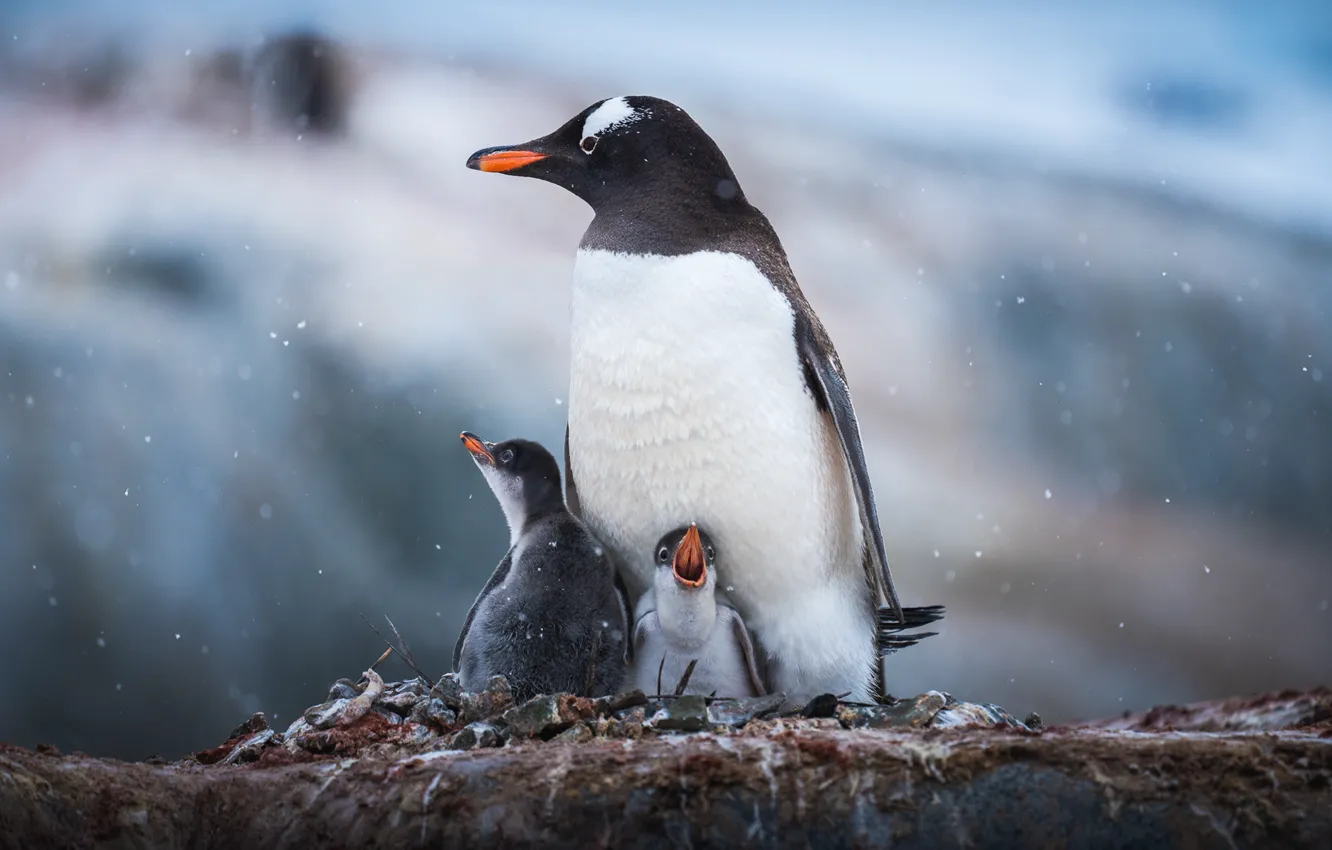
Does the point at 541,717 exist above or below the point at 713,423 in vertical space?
below

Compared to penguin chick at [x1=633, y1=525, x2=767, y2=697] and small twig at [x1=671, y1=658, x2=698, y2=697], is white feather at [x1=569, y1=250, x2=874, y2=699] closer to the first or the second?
penguin chick at [x1=633, y1=525, x2=767, y2=697]

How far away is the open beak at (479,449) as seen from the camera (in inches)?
119

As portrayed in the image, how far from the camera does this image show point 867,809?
156 centimetres

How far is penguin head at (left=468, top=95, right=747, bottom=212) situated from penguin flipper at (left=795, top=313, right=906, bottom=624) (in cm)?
44

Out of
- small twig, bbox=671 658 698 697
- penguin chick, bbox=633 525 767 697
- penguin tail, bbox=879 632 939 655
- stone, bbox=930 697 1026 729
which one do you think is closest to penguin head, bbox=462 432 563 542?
penguin chick, bbox=633 525 767 697

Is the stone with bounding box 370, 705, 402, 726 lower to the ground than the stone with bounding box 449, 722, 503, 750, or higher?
lower

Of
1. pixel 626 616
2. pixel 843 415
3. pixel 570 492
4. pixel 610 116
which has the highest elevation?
pixel 610 116

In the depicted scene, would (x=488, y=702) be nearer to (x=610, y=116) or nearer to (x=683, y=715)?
(x=683, y=715)

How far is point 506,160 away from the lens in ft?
9.62

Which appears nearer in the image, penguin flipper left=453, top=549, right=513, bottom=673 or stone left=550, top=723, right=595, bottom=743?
stone left=550, top=723, right=595, bottom=743

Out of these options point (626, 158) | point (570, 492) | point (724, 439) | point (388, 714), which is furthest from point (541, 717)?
point (626, 158)

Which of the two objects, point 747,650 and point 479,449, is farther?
point 479,449

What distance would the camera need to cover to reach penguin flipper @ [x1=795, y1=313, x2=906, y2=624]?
104 inches

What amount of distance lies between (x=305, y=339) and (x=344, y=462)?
58 cm
